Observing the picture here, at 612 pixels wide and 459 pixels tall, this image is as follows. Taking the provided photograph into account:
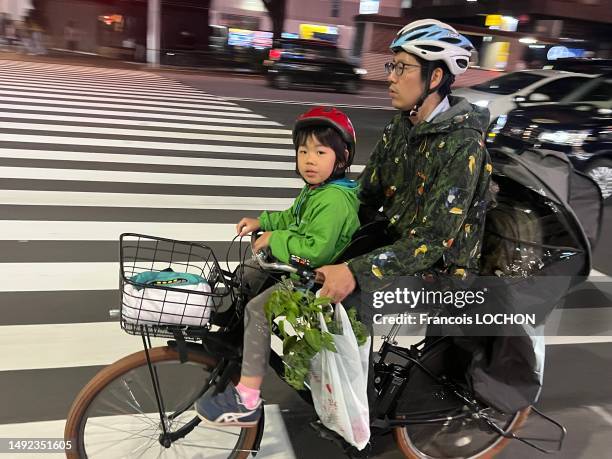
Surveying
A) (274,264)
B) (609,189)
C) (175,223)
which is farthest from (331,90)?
(274,264)

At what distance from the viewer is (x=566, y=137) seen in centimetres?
693

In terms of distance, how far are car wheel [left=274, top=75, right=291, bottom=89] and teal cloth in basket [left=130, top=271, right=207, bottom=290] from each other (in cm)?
1615

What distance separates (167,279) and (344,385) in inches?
30.3

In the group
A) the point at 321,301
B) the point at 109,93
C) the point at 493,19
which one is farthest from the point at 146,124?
the point at 493,19

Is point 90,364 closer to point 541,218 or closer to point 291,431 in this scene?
point 291,431

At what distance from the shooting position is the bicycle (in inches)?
81.8

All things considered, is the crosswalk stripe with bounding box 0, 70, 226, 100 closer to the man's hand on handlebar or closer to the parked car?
the parked car

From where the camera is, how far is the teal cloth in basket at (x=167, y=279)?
1931 mm

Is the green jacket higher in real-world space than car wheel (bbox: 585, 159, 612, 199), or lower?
higher

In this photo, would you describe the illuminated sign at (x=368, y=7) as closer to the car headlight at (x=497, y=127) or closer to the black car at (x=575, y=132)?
the car headlight at (x=497, y=127)

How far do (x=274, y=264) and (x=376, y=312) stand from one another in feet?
1.53

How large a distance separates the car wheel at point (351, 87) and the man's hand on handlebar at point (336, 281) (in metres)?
17.1


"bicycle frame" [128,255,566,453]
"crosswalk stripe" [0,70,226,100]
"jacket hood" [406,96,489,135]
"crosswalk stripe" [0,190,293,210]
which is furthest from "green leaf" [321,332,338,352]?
"crosswalk stripe" [0,70,226,100]

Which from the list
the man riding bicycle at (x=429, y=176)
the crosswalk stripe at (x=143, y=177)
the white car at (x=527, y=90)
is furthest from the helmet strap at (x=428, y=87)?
the white car at (x=527, y=90)
